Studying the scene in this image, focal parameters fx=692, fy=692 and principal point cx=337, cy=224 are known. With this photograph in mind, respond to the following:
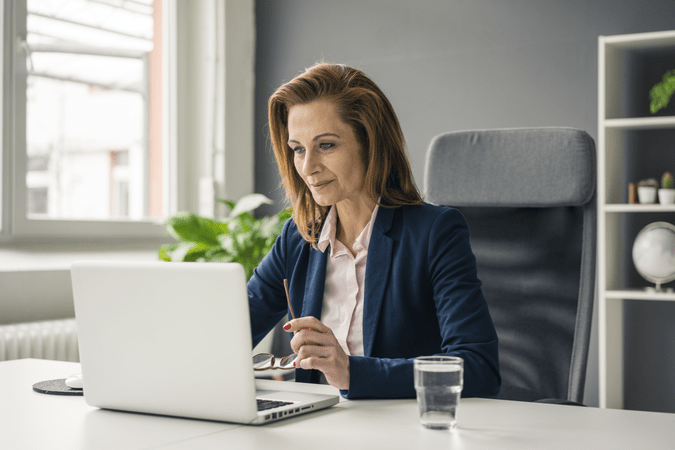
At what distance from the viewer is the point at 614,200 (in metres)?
2.63

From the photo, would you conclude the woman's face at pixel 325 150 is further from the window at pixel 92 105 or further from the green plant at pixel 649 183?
the window at pixel 92 105

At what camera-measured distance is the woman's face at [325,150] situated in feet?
4.59

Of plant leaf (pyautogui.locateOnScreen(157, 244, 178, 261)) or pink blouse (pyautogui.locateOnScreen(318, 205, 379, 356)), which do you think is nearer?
pink blouse (pyautogui.locateOnScreen(318, 205, 379, 356))

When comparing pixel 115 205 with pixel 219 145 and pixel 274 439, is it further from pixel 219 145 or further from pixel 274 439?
Result: pixel 274 439

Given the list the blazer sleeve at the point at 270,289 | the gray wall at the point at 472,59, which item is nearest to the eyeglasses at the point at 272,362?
the blazer sleeve at the point at 270,289

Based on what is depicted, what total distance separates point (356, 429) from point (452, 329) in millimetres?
367

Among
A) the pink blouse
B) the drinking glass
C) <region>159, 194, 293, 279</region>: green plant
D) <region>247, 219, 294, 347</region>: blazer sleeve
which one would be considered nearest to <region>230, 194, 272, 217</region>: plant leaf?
<region>159, 194, 293, 279</region>: green plant

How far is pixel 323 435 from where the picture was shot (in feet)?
2.79

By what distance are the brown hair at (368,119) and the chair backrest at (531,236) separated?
288 millimetres

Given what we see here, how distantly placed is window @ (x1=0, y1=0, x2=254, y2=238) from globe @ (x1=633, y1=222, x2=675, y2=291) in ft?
6.37

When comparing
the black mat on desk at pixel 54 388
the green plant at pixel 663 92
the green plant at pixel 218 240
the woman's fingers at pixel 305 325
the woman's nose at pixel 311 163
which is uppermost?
the green plant at pixel 663 92

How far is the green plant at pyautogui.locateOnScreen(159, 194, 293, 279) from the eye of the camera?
288cm

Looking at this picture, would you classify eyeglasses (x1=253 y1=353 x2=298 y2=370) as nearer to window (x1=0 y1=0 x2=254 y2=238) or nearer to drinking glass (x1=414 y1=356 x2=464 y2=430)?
drinking glass (x1=414 y1=356 x2=464 y2=430)

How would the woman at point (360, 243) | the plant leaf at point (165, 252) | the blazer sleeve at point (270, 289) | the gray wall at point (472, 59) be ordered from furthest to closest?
the plant leaf at point (165, 252), the gray wall at point (472, 59), the blazer sleeve at point (270, 289), the woman at point (360, 243)
